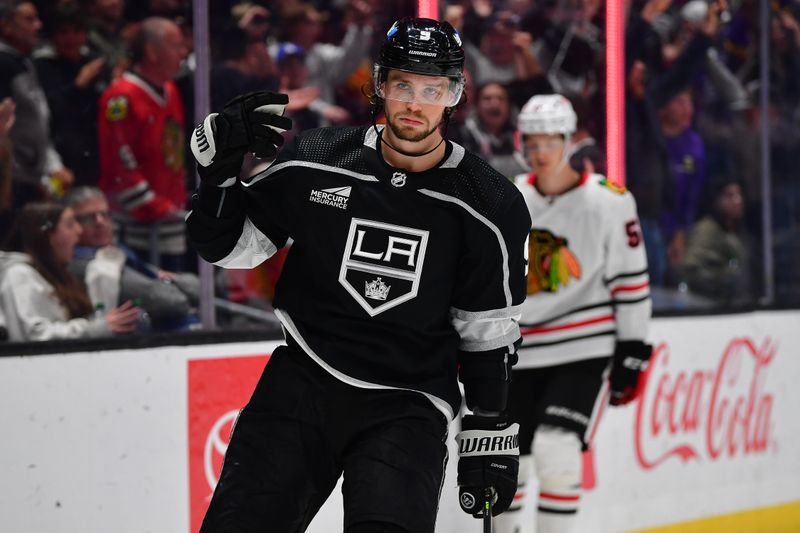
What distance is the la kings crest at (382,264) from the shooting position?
2420 mm

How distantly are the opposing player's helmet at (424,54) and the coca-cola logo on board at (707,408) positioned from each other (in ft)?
8.05

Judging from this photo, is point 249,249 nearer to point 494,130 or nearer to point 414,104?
point 414,104

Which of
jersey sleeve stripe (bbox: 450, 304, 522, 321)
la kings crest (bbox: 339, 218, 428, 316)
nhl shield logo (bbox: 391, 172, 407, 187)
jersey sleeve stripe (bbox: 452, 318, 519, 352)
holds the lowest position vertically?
jersey sleeve stripe (bbox: 452, 318, 519, 352)

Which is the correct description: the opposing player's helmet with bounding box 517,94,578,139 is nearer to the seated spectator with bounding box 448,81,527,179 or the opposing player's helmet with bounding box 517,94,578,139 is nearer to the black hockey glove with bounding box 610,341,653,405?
the black hockey glove with bounding box 610,341,653,405

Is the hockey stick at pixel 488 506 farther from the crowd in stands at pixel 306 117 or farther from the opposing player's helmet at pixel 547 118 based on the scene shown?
the opposing player's helmet at pixel 547 118

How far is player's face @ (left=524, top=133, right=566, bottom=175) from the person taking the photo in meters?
3.82

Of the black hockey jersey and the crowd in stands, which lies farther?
the crowd in stands

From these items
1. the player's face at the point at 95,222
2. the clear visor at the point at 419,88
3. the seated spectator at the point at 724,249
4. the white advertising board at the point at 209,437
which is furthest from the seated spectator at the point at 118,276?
the seated spectator at the point at 724,249

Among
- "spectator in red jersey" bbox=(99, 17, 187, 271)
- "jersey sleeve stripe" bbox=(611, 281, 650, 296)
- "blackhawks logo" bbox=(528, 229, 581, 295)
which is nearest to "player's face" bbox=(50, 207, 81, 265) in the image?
"spectator in red jersey" bbox=(99, 17, 187, 271)

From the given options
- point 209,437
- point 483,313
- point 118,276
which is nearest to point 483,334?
point 483,313

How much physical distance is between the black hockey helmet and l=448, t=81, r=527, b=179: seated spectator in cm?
220

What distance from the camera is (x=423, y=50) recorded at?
2426 mm

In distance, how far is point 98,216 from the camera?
3.64m

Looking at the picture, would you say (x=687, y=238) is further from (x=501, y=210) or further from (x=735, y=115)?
(x=501, y=210)
